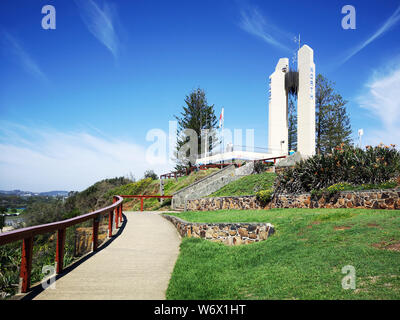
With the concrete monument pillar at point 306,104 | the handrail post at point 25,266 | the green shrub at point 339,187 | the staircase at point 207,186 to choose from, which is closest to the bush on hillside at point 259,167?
the staircase at point 207,186

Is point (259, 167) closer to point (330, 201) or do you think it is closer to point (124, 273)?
point (330, 201)

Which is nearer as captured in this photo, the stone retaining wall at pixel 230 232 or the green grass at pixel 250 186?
the stone retaining wall at pixel 230 232

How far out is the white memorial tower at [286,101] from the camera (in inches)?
1071

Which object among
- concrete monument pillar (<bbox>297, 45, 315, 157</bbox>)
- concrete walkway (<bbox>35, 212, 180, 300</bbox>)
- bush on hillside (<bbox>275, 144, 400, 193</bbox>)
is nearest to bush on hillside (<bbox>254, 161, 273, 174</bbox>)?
concrete monument pillar (<bbox>297, 45, 315, 157</bbox>)

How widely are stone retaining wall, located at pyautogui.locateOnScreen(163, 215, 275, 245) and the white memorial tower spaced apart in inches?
756

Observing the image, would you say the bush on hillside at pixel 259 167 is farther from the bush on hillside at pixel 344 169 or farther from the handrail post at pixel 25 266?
the handrail post at pixel 25 266

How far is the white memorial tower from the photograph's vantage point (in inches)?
1071

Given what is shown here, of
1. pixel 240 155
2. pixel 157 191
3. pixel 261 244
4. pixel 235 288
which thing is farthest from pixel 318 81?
pixel 235 288

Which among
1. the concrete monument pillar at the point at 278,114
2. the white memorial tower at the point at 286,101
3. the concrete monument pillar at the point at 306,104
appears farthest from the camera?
the concrete monument pillar at the point at 278,114

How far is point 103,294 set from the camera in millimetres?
4871

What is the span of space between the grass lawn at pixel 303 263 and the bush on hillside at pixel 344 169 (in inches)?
149

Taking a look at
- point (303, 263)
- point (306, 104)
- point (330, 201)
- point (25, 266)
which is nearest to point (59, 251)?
point (25, 266)
